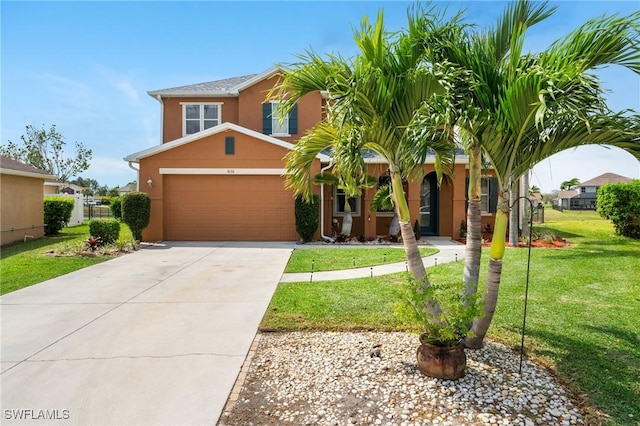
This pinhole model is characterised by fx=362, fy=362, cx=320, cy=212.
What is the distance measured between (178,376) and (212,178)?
1139cm

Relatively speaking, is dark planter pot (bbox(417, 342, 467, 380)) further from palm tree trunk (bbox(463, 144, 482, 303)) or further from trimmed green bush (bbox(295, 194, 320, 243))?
trimmed green bush (bbox(295, 194, 320, 243))

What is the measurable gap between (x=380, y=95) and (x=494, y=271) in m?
2.28

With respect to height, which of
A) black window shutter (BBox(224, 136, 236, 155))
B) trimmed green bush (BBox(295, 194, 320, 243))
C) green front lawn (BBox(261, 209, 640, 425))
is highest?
black window shutter (BBox(224, 136, 236, 155))

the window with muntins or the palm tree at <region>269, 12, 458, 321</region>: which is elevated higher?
the palm tree at <region>269, 12, 458, 321</region>

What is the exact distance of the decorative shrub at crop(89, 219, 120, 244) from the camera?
477 inches

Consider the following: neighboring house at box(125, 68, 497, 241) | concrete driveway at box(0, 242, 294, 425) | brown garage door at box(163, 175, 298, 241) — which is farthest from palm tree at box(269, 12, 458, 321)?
brown garage door at box(163, 175, 298, 241)

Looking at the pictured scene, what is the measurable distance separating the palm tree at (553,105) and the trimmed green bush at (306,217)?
9757mm

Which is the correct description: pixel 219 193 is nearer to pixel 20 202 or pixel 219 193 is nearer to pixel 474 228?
pixel 20 202

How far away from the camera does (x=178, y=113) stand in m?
17.2

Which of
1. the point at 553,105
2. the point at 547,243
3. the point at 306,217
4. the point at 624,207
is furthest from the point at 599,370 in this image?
the point at 624,207

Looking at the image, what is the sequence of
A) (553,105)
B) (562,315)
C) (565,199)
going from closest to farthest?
(553,105) < (562,315) < (565,199)

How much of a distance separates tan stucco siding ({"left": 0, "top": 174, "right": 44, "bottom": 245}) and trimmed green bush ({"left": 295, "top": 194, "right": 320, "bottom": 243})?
1055cm

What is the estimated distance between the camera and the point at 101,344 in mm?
4562

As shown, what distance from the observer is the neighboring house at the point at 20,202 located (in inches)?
516
